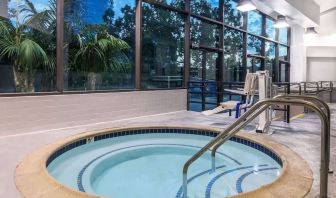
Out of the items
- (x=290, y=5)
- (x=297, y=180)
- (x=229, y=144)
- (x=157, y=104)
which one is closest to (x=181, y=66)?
(x=157, y=104)

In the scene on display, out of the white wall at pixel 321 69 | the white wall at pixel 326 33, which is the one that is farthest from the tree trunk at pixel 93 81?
the white wall at pixel 321 69

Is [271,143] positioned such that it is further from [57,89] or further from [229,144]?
[57,89]

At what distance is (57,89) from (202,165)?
251 centimetres

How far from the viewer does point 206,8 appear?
697 cm

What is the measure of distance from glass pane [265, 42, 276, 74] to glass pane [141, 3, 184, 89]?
5073 millimetres

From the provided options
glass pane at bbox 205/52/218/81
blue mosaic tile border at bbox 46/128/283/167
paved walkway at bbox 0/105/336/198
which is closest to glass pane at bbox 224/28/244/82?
glass pane at bbox 205/52/218/81

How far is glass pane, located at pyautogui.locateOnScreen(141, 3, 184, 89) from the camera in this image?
5574 millimetres

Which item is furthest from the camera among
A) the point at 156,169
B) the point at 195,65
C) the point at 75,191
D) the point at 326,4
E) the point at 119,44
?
the point at 326,4

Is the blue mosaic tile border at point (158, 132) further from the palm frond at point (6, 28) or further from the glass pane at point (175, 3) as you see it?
the glass pane at point (175, 3)

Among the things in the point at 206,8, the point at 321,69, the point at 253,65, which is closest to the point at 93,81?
the point at 206,8

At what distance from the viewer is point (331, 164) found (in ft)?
7.88

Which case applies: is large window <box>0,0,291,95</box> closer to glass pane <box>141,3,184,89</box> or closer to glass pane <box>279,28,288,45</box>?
glass pane <box>141,3,184,89</box>

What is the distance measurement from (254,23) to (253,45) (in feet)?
2.54

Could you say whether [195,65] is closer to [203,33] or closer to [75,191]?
[203,33]
